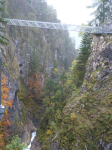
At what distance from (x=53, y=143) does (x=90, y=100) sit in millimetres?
6278

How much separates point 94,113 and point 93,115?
250 millimetres

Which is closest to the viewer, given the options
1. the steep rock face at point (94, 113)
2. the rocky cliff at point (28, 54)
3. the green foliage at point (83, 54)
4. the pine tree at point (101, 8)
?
the steep rock face at point (94, 113)

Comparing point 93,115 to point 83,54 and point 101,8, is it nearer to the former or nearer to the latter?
point 83,54

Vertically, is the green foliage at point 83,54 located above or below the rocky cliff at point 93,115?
above

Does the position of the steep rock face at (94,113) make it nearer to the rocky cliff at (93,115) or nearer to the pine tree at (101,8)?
the rocky cliff at (93,115)

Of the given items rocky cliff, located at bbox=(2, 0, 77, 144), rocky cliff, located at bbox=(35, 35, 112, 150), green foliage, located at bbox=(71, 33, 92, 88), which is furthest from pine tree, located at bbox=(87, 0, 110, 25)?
rocky cliff, located at bbox=(2, 0, 77, 144)

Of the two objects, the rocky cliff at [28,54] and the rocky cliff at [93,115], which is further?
the rocky cliff at [28,54]

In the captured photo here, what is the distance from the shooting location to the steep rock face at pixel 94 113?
10766mm

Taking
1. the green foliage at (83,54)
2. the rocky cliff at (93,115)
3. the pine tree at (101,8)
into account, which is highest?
the pine tree at (101,8)

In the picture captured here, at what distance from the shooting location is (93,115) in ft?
40.6

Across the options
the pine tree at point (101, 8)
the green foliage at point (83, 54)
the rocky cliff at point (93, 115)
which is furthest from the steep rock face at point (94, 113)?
the pine tree at point (101, 8)

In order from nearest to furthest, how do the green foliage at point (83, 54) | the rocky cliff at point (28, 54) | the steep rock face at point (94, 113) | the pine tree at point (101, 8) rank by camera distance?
the steep rock face at point (94, 113) → the green foliage at point (83, 54) → the pine tree at point (101, 8) → the rocky cliff at point (28, 54)

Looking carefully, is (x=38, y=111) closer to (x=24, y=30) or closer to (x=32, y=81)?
(x=32, y=81)

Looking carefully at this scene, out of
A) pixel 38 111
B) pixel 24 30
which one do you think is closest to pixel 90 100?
pixel 38 111
